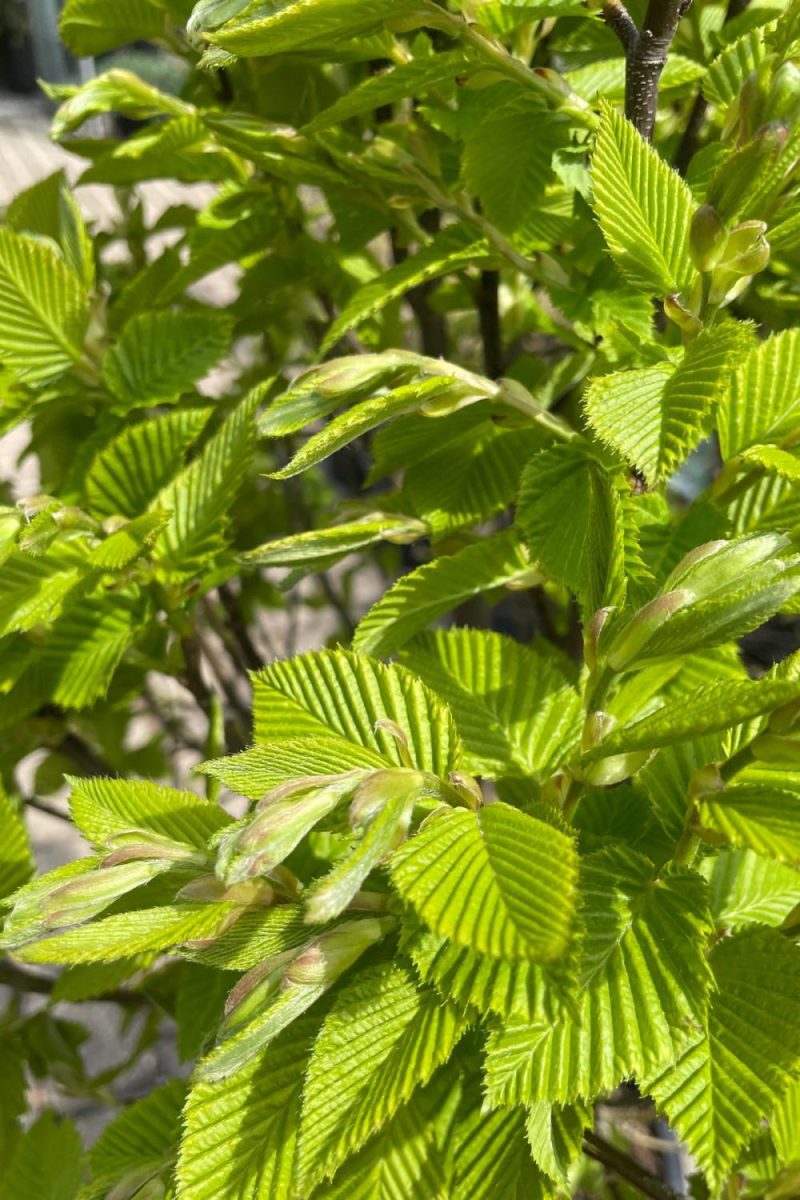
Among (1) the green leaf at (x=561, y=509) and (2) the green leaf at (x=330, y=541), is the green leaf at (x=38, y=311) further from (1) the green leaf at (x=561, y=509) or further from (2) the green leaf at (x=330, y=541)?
(1) the green leaf at (x=561, y=509)

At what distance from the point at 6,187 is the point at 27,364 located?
3339mm

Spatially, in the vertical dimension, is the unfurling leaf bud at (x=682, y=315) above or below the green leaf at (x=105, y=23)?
below

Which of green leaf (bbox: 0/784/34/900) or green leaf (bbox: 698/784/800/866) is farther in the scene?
green leaf (bbox: 0/784/34/900)

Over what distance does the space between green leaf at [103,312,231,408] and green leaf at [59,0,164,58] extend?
0.87 feet

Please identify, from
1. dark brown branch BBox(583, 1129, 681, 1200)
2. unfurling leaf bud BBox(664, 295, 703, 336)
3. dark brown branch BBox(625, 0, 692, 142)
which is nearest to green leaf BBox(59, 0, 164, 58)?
dark brown branch BBox(625, 0, 692, 142)

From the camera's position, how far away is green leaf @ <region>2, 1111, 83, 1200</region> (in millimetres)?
716

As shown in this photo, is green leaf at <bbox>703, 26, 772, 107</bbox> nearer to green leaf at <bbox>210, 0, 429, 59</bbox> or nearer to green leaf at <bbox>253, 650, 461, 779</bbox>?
green leaf at <bbox>210, 0, 429, 59</bbox>

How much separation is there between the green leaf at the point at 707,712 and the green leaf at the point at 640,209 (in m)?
0.25

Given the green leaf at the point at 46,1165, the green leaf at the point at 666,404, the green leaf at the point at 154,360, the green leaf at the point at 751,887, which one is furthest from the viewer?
the green leaf at the point at 154,360

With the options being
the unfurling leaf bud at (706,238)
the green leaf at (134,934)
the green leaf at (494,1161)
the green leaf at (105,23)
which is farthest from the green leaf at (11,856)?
the green leaf at (105,23)

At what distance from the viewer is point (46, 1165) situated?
0.74 meters

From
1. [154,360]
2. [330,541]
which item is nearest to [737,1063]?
[330,541]

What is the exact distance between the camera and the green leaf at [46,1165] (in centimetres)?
72

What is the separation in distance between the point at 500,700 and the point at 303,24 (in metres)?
0.38
